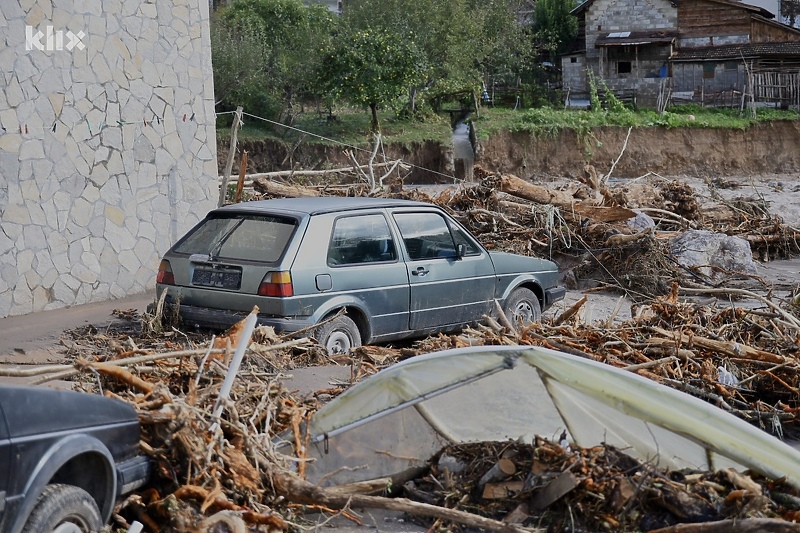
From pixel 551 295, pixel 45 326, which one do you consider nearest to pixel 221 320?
pixel 45 326

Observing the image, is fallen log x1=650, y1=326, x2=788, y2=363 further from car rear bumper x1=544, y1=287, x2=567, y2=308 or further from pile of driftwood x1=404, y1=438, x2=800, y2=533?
car rear bumper x1=544, y1=287, x2=567, y2=308

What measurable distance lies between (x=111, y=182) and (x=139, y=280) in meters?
1.34

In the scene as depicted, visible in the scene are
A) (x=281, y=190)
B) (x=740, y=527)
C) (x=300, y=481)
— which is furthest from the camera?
(x=281, y=190)

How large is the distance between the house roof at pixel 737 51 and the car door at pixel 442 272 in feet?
125

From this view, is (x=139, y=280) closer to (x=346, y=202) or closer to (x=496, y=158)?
(x=346, y=202)

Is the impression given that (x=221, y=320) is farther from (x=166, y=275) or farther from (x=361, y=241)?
(x=361, y=241)

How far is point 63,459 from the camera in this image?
4582 mm

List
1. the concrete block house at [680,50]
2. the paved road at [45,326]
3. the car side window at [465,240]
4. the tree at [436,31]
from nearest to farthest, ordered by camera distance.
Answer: the paved road at [45,326] → the car side window at [465,240] → the tree at [436,31] → the concrete block house at [680,50]

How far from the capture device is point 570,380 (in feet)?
18.3

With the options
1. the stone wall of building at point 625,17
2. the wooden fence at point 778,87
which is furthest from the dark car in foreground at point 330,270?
the stone wall of building at point 625,17

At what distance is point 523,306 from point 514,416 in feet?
17.1

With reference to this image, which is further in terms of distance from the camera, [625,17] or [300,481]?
[625,17]

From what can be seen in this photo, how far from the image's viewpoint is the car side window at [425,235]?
388 inches

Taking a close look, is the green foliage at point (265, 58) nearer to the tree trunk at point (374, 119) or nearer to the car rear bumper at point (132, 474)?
the tree trunk at point (374, 119)
